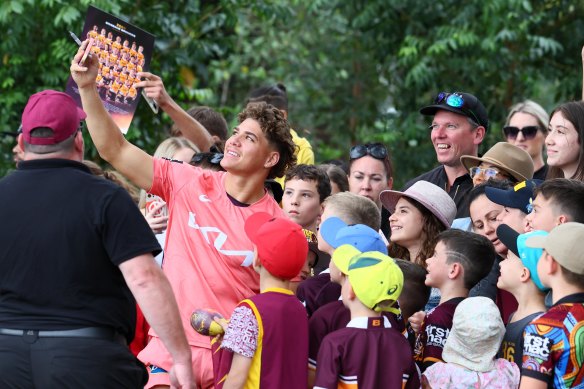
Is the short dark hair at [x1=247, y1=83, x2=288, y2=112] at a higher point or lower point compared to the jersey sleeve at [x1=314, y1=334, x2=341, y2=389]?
higher

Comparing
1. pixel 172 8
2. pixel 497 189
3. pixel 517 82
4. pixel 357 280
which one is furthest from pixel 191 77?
pixel 357 280

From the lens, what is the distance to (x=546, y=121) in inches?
356

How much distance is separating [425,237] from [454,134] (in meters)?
1.42

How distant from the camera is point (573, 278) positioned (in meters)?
5.06

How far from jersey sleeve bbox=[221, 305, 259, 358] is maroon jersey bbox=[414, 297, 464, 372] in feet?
3.36

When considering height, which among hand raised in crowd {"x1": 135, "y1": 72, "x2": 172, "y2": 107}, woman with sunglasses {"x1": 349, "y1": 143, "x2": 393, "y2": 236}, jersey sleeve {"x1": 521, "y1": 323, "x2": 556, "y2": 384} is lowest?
jersey sleeve {"x1": 521, "y1": 323, "x2": 556, "y2": 384}

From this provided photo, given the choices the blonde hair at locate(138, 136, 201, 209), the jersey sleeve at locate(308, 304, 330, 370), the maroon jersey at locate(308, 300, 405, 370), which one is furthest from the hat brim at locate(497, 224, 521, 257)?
the blonde hair at locate(138, 136, 201, 209)

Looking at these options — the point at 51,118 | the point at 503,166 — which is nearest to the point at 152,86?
the point at 51,118

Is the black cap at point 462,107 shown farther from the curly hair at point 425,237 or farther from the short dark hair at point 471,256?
the short dark hair at point 471,256

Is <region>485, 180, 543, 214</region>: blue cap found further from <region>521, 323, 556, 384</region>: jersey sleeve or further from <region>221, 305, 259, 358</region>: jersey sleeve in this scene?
<region>221, 305, 259, 358</region>: jersey sleeve

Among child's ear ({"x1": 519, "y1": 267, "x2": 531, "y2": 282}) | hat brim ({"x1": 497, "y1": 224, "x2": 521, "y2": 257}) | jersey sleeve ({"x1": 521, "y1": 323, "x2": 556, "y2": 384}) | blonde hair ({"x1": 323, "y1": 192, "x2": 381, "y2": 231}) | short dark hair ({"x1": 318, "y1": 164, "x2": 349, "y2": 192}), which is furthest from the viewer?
→ short dark hair ({"x1": 318, "y1": 164, "x2": 349, "y2": 192})

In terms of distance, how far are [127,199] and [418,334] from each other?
1913mm

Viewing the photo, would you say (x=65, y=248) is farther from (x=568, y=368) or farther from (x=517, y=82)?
(x=517, y=82)

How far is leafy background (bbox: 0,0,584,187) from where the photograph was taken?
11.1 metres
